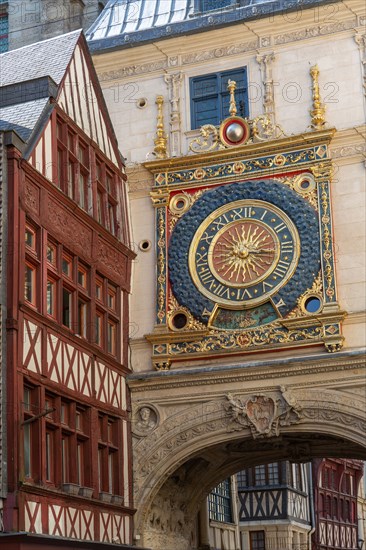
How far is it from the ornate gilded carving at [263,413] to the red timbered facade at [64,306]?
196cm

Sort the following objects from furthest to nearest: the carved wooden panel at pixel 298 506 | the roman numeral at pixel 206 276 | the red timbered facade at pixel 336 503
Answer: the red timbered facade at pixel 336 503, the carved wooden panel at pixel 298 506, the roman numeral at pixel 206 276

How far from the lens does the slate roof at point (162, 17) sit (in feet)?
72.6

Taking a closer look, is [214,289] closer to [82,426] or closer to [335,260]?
[335,260]

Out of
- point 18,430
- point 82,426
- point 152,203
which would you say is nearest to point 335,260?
point 152,203

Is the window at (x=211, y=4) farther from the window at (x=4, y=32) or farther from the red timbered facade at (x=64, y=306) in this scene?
the window at (x=4, y=32)

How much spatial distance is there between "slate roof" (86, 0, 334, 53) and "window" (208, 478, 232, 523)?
1287 cm

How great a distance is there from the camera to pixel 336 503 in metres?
40.2

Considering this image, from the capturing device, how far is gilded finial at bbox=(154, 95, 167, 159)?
22.2m

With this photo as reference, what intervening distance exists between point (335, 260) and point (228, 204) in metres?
2.34

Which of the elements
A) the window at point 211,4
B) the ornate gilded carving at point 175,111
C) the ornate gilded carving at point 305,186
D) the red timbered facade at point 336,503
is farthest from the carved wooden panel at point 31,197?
the red timbered facade at point 336,503

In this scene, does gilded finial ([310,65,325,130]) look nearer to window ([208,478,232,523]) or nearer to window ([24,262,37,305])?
window ([24,262,37,305])

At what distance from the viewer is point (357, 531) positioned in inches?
1645

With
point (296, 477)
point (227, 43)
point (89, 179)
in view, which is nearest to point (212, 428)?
point (89, 179)

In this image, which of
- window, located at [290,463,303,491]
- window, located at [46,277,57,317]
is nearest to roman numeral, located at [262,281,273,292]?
window, located at [46,277,57,317]
